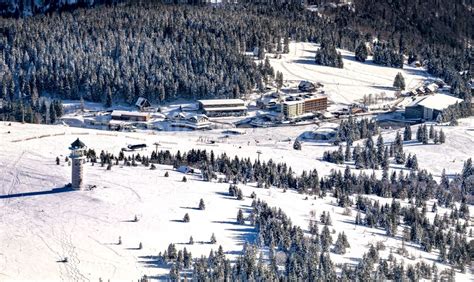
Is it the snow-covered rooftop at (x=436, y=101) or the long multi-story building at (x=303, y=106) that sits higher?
A: the snow-covered rooftop at (x=436, y=101)

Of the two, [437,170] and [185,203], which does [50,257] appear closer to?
[185,203]

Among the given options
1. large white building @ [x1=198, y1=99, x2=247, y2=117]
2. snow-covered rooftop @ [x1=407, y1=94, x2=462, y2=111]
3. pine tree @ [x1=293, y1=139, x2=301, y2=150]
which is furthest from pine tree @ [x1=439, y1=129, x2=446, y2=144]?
large white building @ [x1=198, y1=99, x2=247, y2=117]

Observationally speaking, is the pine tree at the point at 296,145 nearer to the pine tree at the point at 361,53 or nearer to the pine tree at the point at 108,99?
the pine tree at the point at 108,99

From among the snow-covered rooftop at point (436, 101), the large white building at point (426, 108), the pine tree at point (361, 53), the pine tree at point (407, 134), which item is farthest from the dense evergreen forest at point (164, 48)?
the pine tree at point (407, 134)

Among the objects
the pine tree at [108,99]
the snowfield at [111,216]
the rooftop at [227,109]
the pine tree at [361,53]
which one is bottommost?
the snowfield at [111,216]

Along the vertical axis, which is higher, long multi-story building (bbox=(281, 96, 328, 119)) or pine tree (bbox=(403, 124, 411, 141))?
long multi-story building (bbox=(281, 96, 328, 119))

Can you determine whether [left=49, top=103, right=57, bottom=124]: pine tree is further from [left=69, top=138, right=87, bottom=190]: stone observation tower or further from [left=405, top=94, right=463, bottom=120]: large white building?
[left=405, top=94, right=463, bottom=120]: large white building

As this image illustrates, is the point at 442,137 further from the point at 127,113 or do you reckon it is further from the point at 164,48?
the point at 164,48
